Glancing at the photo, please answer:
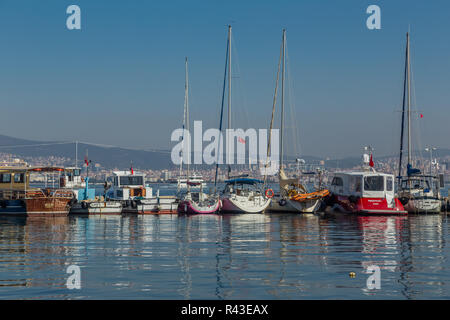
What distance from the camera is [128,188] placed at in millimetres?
65812

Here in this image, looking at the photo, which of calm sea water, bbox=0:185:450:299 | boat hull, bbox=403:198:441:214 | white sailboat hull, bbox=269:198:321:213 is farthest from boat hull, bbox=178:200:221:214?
boat hull, bbox=403:198:441:214

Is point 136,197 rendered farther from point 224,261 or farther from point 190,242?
point 224,261

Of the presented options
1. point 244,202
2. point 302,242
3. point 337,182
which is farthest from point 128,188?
point 302,242

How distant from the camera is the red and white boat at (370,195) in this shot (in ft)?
182

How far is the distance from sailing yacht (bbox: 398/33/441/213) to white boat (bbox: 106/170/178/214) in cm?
2418

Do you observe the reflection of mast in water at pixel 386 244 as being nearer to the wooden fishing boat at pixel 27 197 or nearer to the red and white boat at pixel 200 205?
the red and white boat at pixel 200 205

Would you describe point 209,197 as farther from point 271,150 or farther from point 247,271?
point 247,271

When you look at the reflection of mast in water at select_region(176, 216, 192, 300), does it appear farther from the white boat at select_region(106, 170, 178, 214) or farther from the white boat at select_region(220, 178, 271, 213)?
the white boat at select_region(106, 170, 178, 214)

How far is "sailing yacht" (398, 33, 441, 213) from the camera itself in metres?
58.6

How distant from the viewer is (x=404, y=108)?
7056 centimetres

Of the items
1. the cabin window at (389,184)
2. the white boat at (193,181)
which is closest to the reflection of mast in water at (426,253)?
the cabin window at (389,184)

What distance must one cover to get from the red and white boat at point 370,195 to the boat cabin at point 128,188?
72.8ft

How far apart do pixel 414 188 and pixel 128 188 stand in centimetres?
3139
